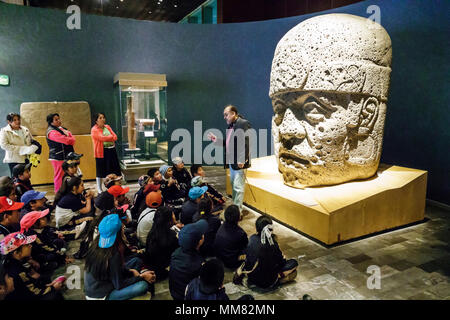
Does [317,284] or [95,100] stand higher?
[95,100]

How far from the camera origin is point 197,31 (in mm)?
8680

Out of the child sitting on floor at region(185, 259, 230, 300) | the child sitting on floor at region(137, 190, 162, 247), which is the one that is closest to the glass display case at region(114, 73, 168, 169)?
the child sitting on floor at region(137, 190, 162, 247)

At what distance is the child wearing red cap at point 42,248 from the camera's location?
10.9 feet

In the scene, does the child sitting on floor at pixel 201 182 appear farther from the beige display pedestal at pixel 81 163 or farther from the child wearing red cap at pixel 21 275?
the beige display pedestal at pixel 81 163

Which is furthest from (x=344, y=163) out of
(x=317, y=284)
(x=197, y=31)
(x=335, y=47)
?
(x=197, y=31)

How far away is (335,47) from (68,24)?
253 inches

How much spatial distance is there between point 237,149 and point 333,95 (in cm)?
161

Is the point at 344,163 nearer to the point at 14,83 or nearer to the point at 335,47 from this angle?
the point at 335,47

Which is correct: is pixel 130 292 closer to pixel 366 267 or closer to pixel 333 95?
pixel 366 267

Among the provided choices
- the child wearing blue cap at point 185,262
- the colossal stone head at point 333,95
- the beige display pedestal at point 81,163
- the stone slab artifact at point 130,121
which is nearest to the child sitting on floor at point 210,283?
the child wearing blue cap at point 185,262

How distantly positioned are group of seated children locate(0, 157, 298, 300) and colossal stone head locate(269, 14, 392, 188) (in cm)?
177

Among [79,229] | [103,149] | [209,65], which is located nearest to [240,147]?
[79,229]

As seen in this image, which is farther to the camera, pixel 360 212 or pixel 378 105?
pixel 378 105

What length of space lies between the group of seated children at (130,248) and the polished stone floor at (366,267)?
149mm
